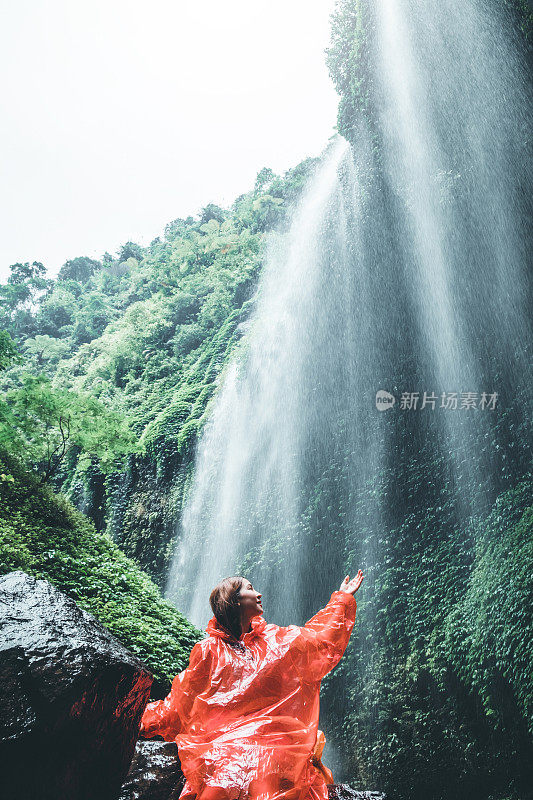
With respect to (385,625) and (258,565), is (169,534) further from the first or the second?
(385,625)

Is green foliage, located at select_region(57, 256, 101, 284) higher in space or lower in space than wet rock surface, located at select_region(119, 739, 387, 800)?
higher

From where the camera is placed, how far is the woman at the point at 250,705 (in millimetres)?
1868

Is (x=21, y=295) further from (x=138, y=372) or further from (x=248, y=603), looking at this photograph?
(x=248, y=603)

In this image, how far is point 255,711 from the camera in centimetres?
208

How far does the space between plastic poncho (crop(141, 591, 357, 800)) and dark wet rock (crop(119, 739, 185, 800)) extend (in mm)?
200

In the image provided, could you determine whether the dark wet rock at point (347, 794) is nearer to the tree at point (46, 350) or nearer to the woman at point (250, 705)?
the woman at point (250, 705)

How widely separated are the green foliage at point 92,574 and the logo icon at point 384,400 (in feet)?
19.0

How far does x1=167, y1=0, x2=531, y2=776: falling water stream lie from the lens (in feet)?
25.9

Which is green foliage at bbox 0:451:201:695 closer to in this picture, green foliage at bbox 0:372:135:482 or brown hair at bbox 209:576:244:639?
green foliage at bbox 0:372:135:482

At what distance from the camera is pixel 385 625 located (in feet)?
23.3

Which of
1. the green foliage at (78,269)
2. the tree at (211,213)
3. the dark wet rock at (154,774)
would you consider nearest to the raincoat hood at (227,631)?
the dark wet rock at (154,774)

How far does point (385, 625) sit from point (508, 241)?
7.16m

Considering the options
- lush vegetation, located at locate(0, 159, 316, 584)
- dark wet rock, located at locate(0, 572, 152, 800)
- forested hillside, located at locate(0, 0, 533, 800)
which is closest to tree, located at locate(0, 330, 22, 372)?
forested hillside, located at locate(0, 0, 533, 800)

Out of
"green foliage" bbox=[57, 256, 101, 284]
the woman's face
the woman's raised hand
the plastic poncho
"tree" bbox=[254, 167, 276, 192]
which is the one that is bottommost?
the plastic poncho
